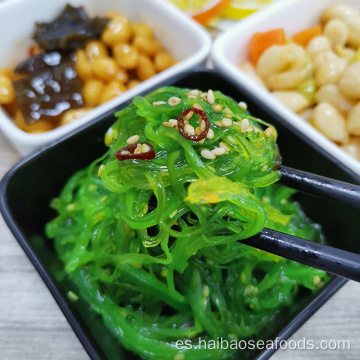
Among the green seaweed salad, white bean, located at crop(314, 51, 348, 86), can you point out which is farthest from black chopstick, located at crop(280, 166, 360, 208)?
white bean, located at crop(314, 51, 348, 86)

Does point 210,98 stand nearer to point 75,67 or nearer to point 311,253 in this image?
point 311,253

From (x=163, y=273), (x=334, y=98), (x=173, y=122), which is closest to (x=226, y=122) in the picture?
(x=173, y=122)

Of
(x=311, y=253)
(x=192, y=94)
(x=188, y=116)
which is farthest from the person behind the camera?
(x=192, y=94)

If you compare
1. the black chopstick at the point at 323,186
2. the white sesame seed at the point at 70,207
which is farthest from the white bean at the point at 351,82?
the white sesame seed at the point at 70,207

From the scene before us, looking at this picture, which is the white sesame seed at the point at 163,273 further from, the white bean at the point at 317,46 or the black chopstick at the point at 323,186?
the white bean at the point at 317,46

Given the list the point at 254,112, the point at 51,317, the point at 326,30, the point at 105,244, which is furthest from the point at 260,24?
the point at 51,317

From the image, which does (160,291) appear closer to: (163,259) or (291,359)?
(163,259)

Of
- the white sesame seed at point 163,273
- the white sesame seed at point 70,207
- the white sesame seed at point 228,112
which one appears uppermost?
the white sesame seed at point 228,112
